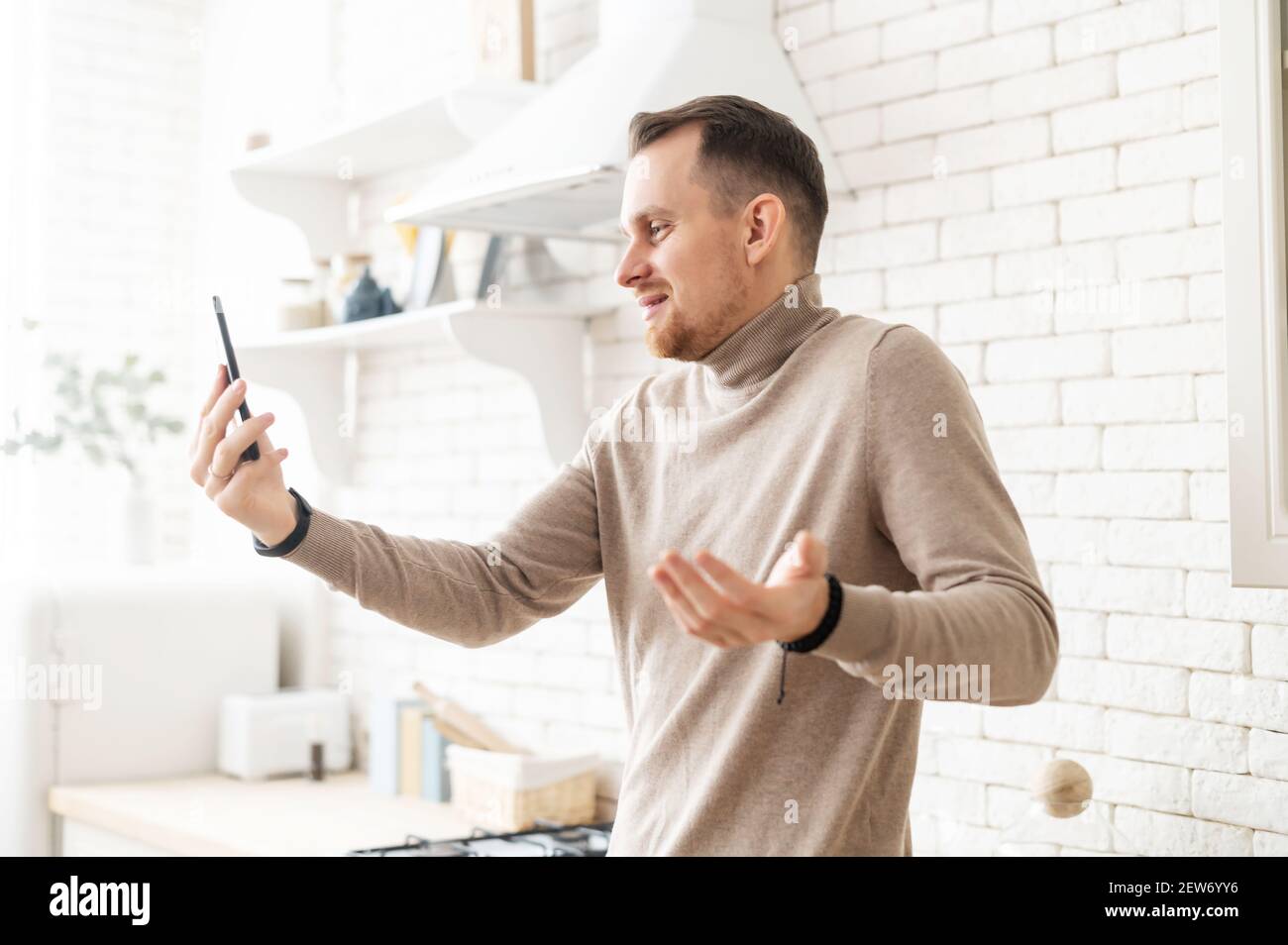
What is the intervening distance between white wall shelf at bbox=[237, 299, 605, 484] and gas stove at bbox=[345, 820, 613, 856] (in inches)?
27.7

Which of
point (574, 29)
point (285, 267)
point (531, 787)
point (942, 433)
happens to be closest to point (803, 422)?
point (942, 433)

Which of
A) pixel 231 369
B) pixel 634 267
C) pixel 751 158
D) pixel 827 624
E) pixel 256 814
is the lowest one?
pixel 256 814

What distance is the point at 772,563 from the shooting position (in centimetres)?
134

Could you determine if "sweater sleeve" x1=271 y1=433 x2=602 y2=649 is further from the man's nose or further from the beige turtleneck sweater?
the man's nose

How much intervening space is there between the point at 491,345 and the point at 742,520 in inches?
57.7

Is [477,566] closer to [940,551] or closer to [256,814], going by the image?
[940,551]

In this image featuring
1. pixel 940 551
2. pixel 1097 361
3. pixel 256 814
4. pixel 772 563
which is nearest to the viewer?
pixel 940 551

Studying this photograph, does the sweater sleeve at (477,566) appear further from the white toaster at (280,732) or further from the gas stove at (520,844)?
the white toaster at (280,732)

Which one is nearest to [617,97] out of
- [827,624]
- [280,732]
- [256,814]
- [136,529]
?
[827,624]

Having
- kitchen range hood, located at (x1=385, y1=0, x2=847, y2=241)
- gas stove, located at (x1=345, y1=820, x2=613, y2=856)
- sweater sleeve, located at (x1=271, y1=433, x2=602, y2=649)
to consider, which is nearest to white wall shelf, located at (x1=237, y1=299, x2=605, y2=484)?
kitchen range hood, located at (x1=385, y1=0, x2=847, y2=241)

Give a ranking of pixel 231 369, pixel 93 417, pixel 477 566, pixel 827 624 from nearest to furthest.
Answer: pixel 827 624
pixel 231 369
pixel 477 566
pixel 93 417

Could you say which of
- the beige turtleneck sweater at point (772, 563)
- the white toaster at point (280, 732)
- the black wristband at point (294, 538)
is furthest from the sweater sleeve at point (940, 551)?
the white toaster at point (280, 732)
